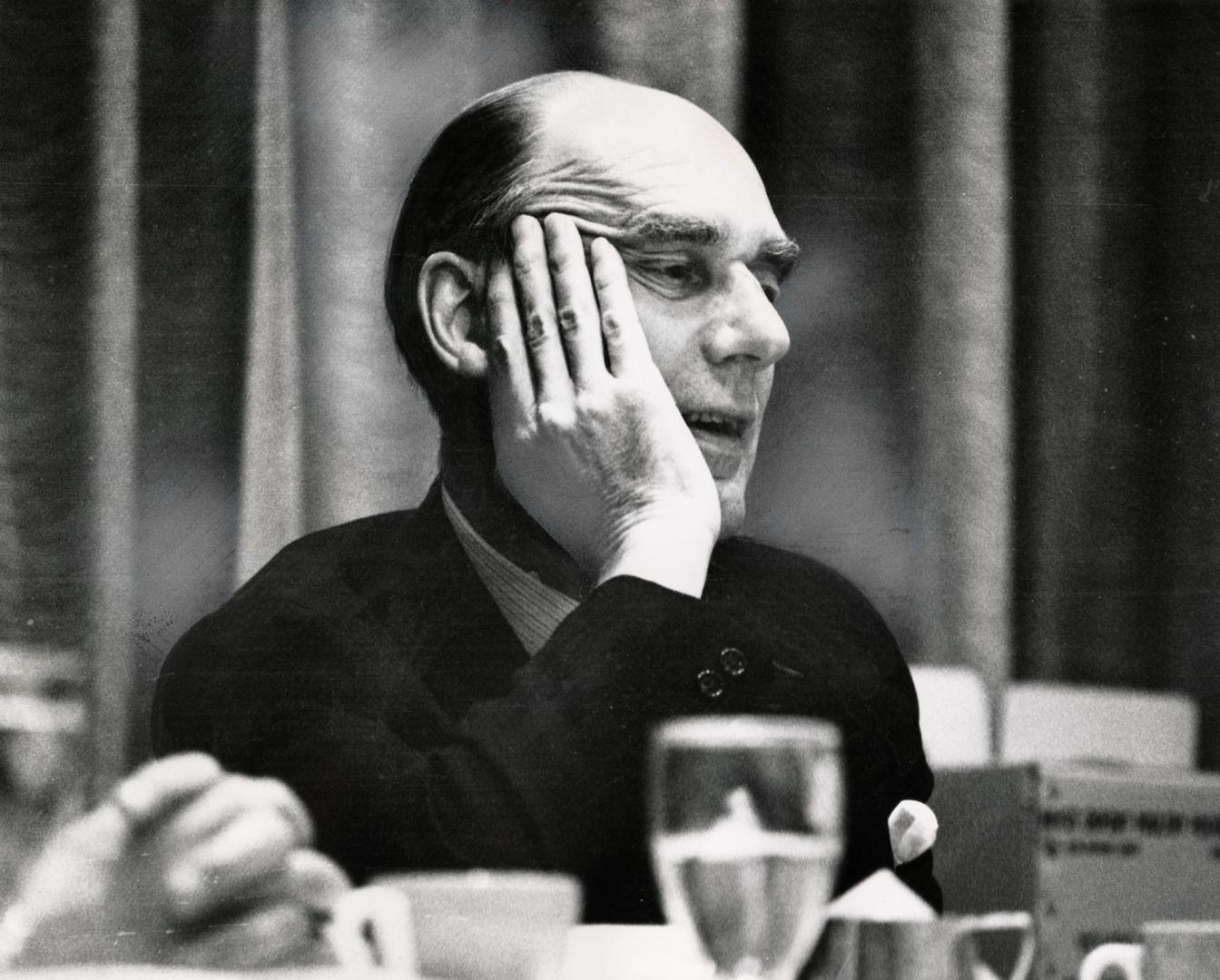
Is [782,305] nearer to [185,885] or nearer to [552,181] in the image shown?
[552,181]

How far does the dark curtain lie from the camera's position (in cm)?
128

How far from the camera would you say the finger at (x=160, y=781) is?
1231 mm

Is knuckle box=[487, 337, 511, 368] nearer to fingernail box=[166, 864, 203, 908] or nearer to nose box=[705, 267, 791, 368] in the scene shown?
nose box=[705, 267, 791, 368]

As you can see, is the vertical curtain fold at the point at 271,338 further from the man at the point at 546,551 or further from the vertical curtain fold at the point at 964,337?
the vertical curtain fold at the point at 964,337

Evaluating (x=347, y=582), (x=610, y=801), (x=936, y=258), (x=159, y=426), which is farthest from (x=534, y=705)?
(x=936, y=258)

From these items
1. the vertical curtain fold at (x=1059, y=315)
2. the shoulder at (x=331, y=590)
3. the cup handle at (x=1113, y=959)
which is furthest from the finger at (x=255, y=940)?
the vertical curtain fold at (x=1059, y=315)

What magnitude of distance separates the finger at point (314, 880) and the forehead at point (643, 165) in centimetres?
53

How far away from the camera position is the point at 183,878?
0.89 metres

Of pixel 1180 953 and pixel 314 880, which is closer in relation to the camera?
pixel 1180 953

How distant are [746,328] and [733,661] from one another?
13.1 inches

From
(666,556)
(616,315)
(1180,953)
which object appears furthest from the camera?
(616,315)

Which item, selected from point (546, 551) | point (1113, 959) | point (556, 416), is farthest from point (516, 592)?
point (1113, 959)

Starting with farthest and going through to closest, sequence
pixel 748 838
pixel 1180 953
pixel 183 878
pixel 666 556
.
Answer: pixel 666 556 → pixel 183 878 → pixel 1180 953 → pixel 748 838

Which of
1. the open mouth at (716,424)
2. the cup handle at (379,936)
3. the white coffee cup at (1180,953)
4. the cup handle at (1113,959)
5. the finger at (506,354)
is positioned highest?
the finger at (506,354)
